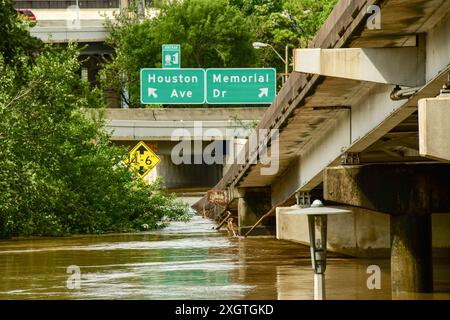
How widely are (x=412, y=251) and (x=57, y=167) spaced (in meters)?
19.1

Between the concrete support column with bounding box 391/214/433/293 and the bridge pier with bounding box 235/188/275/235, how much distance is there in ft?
64.2

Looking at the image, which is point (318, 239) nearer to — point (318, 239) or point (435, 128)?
point (318, 239)

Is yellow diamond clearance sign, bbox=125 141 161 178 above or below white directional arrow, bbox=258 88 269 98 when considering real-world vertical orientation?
below

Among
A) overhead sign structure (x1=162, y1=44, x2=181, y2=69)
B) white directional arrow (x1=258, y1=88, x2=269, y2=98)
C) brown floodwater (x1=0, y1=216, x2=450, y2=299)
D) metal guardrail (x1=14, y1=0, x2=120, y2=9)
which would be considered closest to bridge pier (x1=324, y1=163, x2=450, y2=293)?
brown floodwater (x1=0, y1=216, x2=450, y2=299)

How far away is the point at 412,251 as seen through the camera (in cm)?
1791

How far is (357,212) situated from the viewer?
1061 inches

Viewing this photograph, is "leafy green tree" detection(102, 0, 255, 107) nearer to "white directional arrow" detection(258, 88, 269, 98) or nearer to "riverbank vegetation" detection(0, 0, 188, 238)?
"white directional arrow" detection(258, 88, 269, 98)

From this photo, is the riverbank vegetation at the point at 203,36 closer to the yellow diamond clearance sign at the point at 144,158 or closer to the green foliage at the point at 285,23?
the green foliage at the point at 285,23

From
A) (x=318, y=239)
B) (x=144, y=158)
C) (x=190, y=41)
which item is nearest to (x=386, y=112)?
(x=318, y=239)

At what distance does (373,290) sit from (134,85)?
63.3 m

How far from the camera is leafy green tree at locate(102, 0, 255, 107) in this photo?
81375mm

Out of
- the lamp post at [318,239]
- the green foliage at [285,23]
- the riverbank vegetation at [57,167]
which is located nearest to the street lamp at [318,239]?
the lamp post at [318,239]
